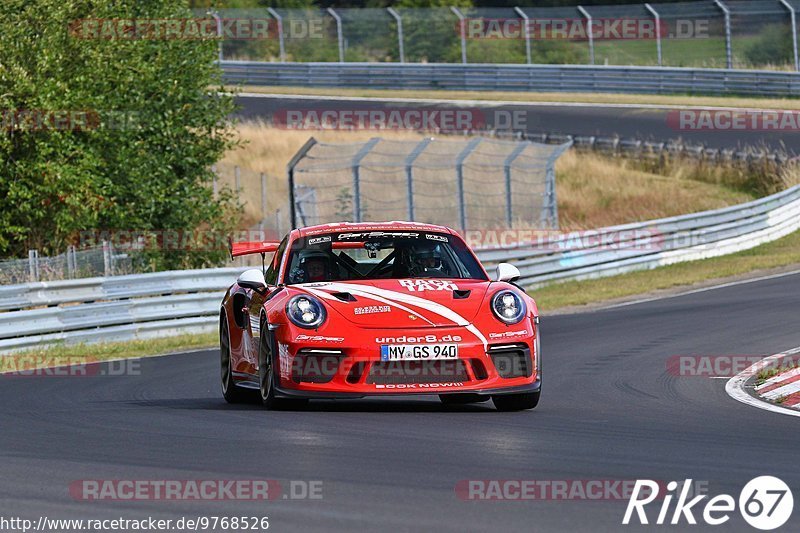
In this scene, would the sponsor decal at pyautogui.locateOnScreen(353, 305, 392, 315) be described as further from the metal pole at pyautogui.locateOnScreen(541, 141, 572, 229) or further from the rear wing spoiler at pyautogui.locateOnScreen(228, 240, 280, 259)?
the metal pole at pyautogui.locateOnScreen(541, 141, 572, 229)

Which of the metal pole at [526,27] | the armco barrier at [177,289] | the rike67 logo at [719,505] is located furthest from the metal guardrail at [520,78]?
the rike67 logo at [719,505]

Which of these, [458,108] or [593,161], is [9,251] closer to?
[593,161]

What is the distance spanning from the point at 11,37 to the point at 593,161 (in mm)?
18065

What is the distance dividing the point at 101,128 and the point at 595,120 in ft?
66.8

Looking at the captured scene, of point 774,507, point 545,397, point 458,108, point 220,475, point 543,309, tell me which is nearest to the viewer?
point 774,507

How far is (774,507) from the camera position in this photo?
582cm

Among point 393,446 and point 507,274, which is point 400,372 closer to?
point 507,274

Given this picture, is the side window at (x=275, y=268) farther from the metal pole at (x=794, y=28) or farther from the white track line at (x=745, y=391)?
the metal pole at (x=794, y=28)

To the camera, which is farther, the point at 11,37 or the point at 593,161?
the point at 593,161

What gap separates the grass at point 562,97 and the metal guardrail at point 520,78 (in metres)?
0.18

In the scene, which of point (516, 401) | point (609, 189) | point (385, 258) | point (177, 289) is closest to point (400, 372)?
point (516, 401)

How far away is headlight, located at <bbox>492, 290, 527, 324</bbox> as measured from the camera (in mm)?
9594

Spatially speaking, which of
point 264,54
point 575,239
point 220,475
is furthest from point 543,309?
point 264,54

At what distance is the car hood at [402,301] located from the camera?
30.8 feet
